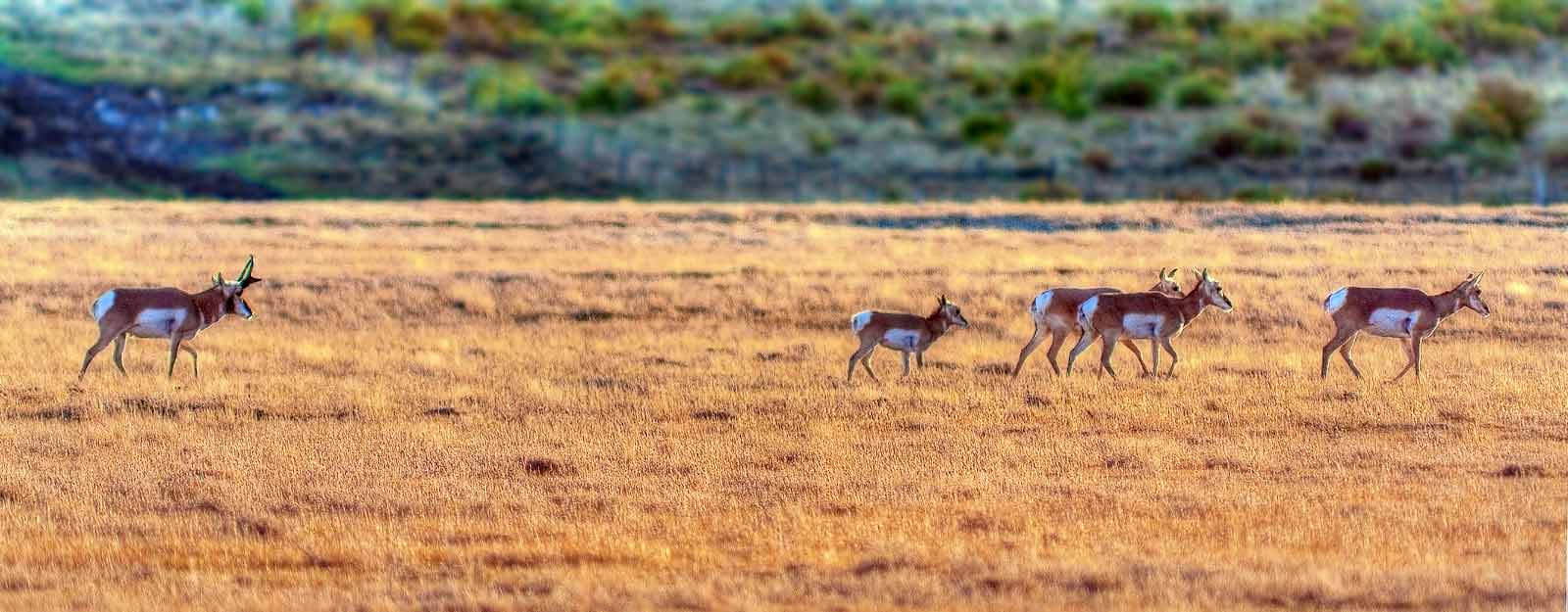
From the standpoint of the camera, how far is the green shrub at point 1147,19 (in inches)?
3573

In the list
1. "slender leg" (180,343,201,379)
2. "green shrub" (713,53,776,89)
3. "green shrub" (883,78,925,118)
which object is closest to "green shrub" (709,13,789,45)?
"green shrub" (713,53,776,89)

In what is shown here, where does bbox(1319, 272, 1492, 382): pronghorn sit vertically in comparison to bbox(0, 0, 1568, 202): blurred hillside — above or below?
below

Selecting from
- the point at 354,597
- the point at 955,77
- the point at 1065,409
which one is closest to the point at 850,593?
the point at 354,597

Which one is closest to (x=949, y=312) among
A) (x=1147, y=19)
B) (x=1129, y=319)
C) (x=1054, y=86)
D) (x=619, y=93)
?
(x=1129, y=319)

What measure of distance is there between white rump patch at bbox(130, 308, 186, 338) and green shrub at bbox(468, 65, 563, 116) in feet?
168

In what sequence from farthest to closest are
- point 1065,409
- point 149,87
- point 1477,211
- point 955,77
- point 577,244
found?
point 955,77 → point 149,87 → point 1477,211 → point 577,244 → point 1065,409

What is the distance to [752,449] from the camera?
15.7 m

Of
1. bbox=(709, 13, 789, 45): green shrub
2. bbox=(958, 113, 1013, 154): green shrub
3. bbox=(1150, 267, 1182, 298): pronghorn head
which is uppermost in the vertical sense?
bbox=(709, 13, 789, 45): green shrub

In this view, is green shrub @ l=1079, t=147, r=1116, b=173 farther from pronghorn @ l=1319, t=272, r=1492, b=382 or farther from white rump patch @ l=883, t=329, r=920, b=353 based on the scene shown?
white rump patch @ l=883, t=329, r=920, b=353

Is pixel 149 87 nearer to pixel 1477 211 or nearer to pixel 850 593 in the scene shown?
pixel 1477 211

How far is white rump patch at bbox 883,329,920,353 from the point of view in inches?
768

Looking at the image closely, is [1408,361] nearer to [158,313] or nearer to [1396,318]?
[1396,318]

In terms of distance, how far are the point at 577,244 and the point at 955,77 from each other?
47.9m

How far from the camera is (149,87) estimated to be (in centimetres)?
6781
